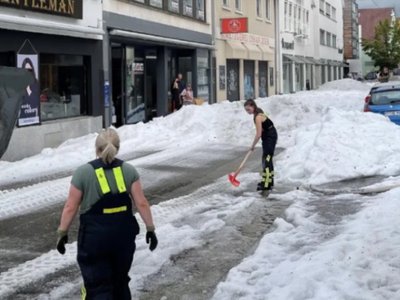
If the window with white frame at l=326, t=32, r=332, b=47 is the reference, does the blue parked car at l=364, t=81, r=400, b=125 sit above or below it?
below

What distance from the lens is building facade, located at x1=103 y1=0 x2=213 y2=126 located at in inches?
825

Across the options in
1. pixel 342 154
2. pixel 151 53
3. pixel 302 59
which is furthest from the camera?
pixel 302 59

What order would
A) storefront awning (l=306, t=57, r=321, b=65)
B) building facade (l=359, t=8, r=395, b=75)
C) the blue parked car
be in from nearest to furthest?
1. the blue parked car
2. storefront awning (l=306, t=57, r=321, b=65)
3. building facade (l=359, t=8, r=395, b=75)

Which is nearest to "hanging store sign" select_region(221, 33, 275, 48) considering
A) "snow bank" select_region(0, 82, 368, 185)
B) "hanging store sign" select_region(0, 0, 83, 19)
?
"snow bank" select_region(0, 82, 368, 185)

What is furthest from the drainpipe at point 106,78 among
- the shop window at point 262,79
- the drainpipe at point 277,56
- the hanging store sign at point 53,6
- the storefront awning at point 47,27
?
the drainpipe at point 277,56

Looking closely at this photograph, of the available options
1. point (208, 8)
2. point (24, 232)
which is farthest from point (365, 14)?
point (24, 232)

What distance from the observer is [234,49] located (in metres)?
33.3

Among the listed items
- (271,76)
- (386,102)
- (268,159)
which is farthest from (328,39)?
(268,159)

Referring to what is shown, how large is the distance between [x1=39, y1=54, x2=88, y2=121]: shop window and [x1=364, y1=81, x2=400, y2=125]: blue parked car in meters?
8.12

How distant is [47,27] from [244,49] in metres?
20.2

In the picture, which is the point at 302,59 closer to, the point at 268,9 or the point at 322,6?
the point at 268,9

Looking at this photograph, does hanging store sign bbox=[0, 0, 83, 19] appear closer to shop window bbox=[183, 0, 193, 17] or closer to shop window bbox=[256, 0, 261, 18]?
shop window bbox=[183, 0, 193, 17]

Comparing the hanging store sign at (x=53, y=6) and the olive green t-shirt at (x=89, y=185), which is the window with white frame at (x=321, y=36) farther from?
the olive green t-shirt at (x=89, y=185)

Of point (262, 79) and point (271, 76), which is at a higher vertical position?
point (271, 76)
